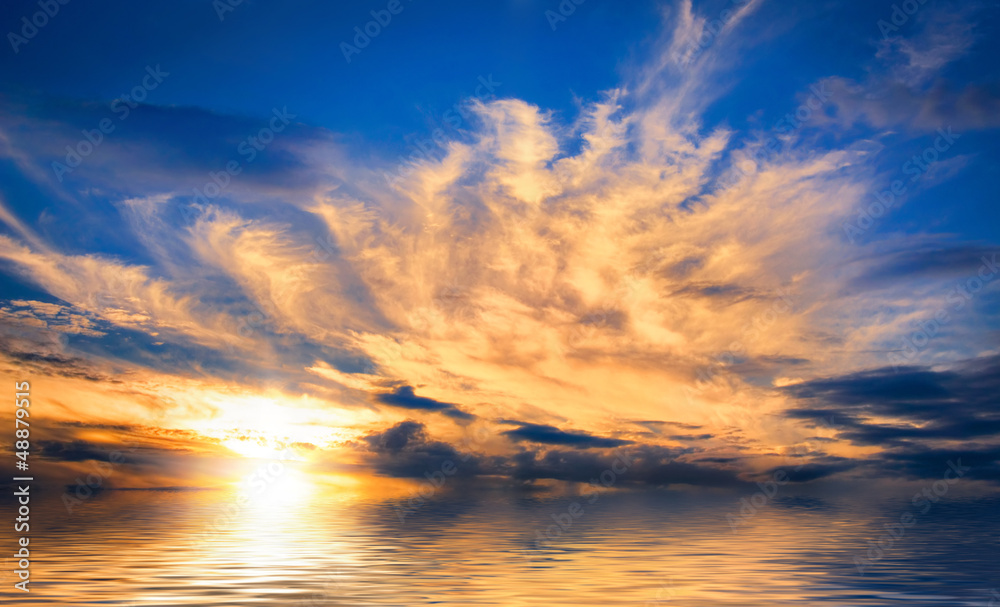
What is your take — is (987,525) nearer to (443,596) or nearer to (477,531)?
(477,531)

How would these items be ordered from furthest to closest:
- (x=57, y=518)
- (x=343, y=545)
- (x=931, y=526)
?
(x=57, y=518) → (x=931, y=526) → (x=343, y=545)

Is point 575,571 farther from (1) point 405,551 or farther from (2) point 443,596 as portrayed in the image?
(1) point 405,551

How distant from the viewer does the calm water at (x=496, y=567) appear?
21609 millimetres

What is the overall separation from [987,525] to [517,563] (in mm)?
48220

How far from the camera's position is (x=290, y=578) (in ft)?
82.8

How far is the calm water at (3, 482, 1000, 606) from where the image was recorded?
2161cm

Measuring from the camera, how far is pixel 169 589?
2245 cm

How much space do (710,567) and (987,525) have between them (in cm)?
4100

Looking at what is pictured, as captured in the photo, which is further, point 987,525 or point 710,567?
point 987,525

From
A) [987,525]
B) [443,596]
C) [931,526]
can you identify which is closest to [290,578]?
[443,596]

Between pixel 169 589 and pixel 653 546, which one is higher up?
pixel 169 589

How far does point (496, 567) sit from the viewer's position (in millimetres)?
28219

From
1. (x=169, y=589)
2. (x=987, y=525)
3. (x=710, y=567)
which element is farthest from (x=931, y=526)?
(x=169, y=589)

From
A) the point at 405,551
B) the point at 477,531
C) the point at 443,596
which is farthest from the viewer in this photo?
the point at 477,531
